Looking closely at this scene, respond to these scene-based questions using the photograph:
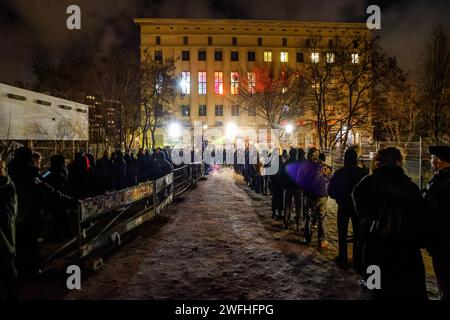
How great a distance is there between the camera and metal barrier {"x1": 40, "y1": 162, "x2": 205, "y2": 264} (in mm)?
5438

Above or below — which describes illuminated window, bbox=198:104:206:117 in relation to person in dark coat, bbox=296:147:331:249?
above

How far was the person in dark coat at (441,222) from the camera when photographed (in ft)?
10.7

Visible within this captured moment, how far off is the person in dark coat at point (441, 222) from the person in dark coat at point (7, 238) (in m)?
4.30

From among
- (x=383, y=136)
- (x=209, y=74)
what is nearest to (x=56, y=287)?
(x=383, y=136)

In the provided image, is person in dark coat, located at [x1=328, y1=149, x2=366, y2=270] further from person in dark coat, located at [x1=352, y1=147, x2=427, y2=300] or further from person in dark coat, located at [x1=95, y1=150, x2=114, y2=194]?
person in dark coat, located at [x1=95, y1=150, x2=114, y2=194]

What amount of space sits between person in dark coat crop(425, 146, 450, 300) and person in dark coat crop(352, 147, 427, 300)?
0.19 meters

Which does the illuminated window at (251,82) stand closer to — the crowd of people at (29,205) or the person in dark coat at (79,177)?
the crowd of people at (29,205)

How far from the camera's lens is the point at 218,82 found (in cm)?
5309

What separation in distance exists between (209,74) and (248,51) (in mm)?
7627

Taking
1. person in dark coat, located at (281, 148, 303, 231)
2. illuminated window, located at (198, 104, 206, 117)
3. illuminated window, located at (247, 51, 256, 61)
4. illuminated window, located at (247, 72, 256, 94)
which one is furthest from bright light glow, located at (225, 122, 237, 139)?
person in dark coat, located at (281, 148, 303, 231)

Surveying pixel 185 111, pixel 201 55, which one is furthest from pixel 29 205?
pixel 201 55

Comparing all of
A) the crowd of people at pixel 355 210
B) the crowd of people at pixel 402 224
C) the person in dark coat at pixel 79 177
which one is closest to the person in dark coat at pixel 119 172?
the crowd of people at pixel 355 210

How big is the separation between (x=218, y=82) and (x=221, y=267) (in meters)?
49.7

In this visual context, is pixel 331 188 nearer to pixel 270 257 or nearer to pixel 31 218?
pixel 270 257
